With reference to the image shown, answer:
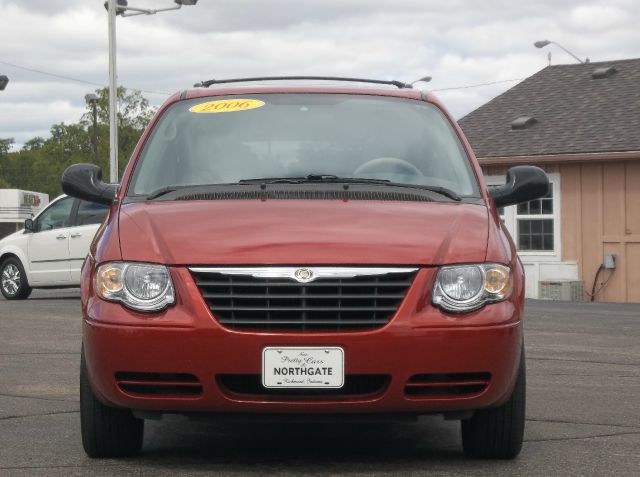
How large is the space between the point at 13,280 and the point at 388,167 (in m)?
16.0

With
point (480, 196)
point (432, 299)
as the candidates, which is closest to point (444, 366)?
point (432, 299)

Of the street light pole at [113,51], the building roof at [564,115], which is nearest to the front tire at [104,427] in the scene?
the building roof at [564,115]

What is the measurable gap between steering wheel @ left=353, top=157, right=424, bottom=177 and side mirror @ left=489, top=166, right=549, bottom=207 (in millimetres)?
399

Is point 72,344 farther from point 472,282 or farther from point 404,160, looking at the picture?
point 472,282

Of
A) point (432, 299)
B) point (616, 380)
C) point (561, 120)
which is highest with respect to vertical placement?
point (561, 120)

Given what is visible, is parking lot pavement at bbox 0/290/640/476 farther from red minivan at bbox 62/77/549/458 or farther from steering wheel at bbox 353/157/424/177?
steering wheel at bbox 353/157/424/177

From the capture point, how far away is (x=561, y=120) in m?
28.5

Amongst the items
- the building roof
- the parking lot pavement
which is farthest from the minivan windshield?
the building roof

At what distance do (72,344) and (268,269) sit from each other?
7.44 meters

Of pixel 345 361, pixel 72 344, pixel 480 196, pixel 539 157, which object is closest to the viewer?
pixel 345 361

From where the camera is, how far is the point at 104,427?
19.5ft

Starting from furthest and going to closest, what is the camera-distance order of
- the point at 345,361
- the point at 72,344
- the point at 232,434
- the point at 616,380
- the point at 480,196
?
the point at 72,344 → the point at 616,380 → the point at 232,434 → the point at 480,196 → the point at 345,361

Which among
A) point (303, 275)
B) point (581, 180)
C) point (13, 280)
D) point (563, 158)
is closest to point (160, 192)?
point (303, 275)

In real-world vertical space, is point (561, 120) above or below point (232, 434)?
above
